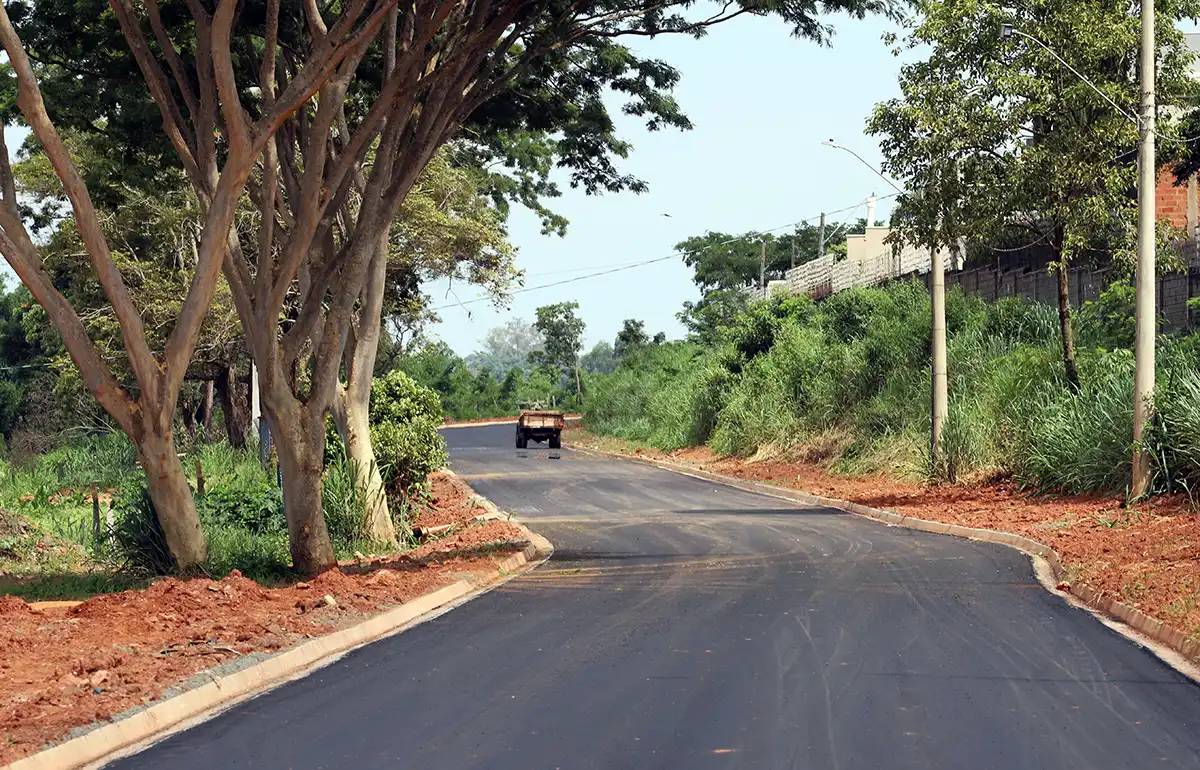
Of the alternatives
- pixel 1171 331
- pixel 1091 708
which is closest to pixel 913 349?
pixel 1171 331

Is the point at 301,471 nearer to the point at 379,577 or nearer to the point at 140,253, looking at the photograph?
the point at 379,577

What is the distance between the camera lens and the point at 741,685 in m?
10.4

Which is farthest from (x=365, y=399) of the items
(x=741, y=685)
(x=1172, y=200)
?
(x=1172, y=200)

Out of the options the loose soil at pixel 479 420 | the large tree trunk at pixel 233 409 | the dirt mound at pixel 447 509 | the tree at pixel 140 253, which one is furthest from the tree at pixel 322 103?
the loose soil at pixel 479 420

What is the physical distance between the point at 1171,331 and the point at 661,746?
2414 cm

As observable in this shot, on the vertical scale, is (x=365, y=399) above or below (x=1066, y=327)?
below

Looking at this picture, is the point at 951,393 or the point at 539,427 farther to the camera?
the point at 539,427

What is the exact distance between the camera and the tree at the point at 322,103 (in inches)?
630

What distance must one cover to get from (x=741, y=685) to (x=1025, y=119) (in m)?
17.8

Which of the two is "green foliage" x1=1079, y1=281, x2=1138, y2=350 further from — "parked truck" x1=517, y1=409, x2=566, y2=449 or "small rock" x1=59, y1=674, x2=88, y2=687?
"parked truck" x1=517, y1=409, x2=566, y2=449

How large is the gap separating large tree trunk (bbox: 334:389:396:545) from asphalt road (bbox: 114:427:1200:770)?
11.5ft

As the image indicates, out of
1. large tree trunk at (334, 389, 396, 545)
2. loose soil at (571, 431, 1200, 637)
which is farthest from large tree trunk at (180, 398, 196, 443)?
large tree trunk at (334, 389, 396, 545)

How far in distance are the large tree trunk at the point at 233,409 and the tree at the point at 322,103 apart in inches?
910

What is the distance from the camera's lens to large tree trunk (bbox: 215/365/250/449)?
143ft
